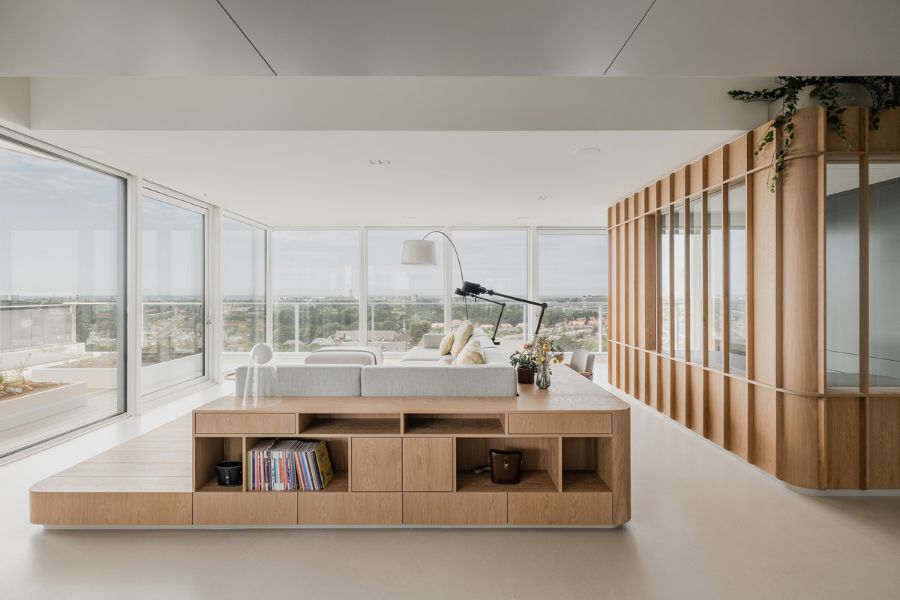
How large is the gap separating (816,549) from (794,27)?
7.92 ft

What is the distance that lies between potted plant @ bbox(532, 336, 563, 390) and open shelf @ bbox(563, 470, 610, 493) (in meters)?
0.53

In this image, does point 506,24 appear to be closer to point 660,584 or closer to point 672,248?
point 660,584

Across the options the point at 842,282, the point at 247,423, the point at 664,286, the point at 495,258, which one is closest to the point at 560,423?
the point at 247,423

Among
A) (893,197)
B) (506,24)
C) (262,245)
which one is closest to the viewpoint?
(506,24)

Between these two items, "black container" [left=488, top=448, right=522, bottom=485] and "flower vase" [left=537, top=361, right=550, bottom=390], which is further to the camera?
"flower vase" [left=537, top=361, right=550, bottom=390]

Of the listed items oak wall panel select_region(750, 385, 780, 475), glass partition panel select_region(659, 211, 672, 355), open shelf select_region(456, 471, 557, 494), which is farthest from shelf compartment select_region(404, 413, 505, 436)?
glass partition panel select_region(659, 211, 672, 355)

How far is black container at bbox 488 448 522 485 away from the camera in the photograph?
260 centimetres

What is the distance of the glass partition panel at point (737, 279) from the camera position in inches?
140

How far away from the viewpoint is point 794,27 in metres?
1.75

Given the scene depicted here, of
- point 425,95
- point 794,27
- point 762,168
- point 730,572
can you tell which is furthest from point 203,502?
point 762,168

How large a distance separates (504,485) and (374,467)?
718 millimetres

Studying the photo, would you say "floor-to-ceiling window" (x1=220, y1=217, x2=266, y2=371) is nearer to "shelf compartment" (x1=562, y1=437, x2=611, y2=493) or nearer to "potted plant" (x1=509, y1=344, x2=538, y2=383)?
"potted plant" (x1=509, y1=344, x2=538, y2=383)

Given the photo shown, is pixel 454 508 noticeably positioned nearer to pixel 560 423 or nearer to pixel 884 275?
pixel 560 423

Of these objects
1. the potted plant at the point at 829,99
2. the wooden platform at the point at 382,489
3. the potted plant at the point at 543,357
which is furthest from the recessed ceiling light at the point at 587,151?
the wooden platform at the point at 382,489
